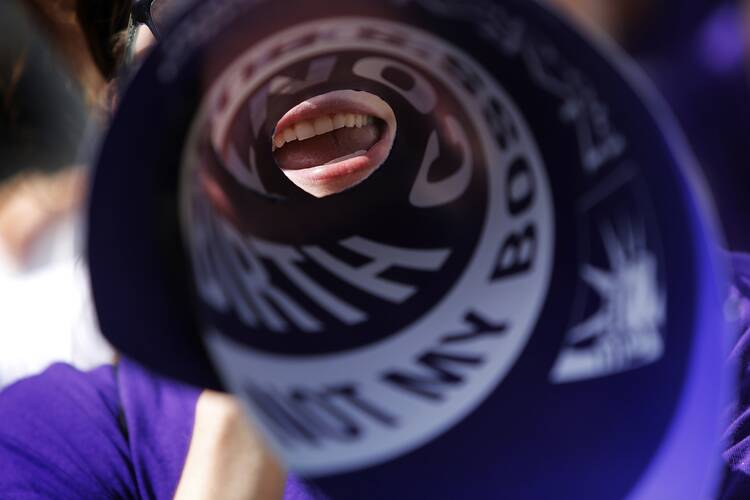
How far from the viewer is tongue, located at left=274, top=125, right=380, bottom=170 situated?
0.95 m

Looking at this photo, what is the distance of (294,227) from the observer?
2.70 ft

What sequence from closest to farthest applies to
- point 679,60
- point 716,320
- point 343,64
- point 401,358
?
point 716,320 < point 401,358 < point 343,64 < point 679,60

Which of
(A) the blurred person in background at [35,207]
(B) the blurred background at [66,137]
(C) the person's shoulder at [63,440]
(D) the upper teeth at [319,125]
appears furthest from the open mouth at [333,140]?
(B) the blurred background at [66,137]

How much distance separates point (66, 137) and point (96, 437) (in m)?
1.77

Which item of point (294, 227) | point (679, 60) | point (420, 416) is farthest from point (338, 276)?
point (679, 60)

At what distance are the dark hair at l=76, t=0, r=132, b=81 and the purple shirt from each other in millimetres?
421

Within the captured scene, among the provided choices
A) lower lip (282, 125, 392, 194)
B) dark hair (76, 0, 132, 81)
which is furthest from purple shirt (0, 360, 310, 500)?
dark hair (76, 0, 132, 81)

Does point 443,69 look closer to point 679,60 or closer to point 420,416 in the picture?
point 420,416

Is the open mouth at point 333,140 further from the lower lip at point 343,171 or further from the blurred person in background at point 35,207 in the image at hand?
the blurred person in background at point 35,207

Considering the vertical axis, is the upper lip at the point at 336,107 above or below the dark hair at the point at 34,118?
below

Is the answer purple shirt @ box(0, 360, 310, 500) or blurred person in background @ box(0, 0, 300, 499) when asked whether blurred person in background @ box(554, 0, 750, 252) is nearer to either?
blurred person in background @ box(0, 0, 300, 499)

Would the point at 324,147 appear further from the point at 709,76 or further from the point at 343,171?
the point at 709,76

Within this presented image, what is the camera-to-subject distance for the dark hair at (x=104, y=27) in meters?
1.06

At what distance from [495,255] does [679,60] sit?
6.75ft
